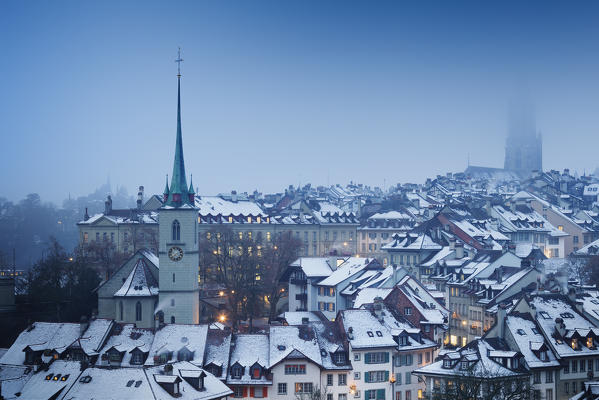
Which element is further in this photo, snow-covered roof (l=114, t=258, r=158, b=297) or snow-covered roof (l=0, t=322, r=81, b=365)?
snow-covered roof (l=114, t=258, r=158, b=297)

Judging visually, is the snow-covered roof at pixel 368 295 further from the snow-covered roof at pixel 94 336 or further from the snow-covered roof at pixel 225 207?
the snow-covered roof at pixel 225 207

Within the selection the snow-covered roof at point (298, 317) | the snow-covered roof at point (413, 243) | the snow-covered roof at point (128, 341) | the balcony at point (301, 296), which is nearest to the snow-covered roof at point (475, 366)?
the snow-covered roof at point (298, 317)

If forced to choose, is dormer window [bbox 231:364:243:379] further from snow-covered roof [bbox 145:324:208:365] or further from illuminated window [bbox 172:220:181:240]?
illuminated window [bbox 172:220:181:240]

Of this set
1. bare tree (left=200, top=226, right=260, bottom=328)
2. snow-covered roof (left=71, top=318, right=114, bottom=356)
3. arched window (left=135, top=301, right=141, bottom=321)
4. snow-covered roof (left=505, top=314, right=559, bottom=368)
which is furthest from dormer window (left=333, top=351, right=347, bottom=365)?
arched window (left=135, top=301, right=141, bottom=321)

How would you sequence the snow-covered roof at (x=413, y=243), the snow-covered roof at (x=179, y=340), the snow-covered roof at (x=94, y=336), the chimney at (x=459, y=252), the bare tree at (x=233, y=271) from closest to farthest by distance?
the snow-covered roof at (x=179, y=340)
the snow-covered roof at (x=94, y=336)
the bare tree at (x=233, y=271)
the chimney at (x=459, y=252)
the snow-covered roof at (x=413, y=243)

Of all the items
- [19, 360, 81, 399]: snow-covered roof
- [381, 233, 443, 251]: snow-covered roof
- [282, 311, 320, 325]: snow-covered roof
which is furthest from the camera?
[381, 233, 443, 251]: snow-covered roof

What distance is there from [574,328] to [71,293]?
48605mm

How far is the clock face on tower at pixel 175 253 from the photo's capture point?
7919 cm

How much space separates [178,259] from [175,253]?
2.05 ft

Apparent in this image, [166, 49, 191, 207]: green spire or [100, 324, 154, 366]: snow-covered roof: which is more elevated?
[166, 49, 191, 207]: green spire

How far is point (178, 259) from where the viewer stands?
79.2 m

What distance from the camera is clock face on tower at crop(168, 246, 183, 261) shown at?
79188mm

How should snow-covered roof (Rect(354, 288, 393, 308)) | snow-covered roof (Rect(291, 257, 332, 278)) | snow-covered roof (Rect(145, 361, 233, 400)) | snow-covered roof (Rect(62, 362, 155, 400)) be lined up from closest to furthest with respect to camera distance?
snow-covered roof (Rect(62, 362, 155, 400)) < snow-covered roof (Rect(145, 361, 233, 400)) < snow-covered roof (Rect(354, 288, 393, 308)) < snow-covered roof (Rect(291, 257, 332, 278))

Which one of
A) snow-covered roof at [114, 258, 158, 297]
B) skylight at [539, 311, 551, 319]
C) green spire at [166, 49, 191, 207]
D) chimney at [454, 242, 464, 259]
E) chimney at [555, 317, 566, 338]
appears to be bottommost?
chimney at [555, 317, 566, 338]
